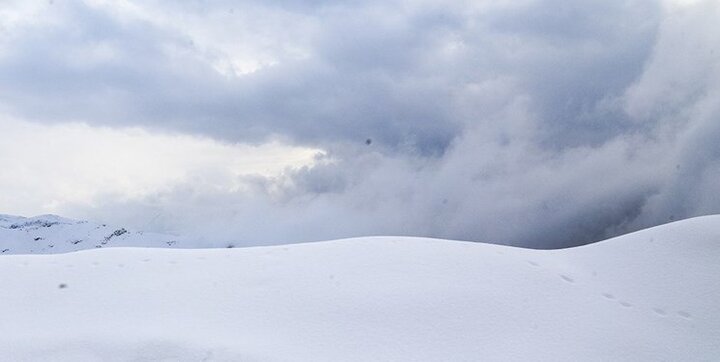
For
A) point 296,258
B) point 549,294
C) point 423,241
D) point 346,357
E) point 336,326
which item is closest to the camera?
point 346,357

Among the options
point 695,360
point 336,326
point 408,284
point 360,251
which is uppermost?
point 360,251

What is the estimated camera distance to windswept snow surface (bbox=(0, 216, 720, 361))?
183 inches

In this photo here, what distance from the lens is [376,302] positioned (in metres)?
5.09

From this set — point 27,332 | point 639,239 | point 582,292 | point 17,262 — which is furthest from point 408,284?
point 17,262

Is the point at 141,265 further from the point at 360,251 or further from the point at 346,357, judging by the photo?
the point at 346,357

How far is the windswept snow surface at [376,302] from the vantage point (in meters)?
4.64

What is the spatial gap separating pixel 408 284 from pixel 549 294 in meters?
1.11

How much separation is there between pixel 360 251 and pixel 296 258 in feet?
1.89

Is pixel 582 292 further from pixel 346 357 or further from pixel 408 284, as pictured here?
pixel 346 357

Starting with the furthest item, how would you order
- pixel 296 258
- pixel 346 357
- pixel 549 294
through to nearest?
pixel 296 258, pixel 549 294, pixel 346 357

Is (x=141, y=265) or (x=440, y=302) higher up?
(x=141, y=265)

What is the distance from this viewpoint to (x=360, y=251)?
19.9 feet

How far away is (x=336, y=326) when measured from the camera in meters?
4.82

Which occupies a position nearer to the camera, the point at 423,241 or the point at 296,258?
the point at 296,258
